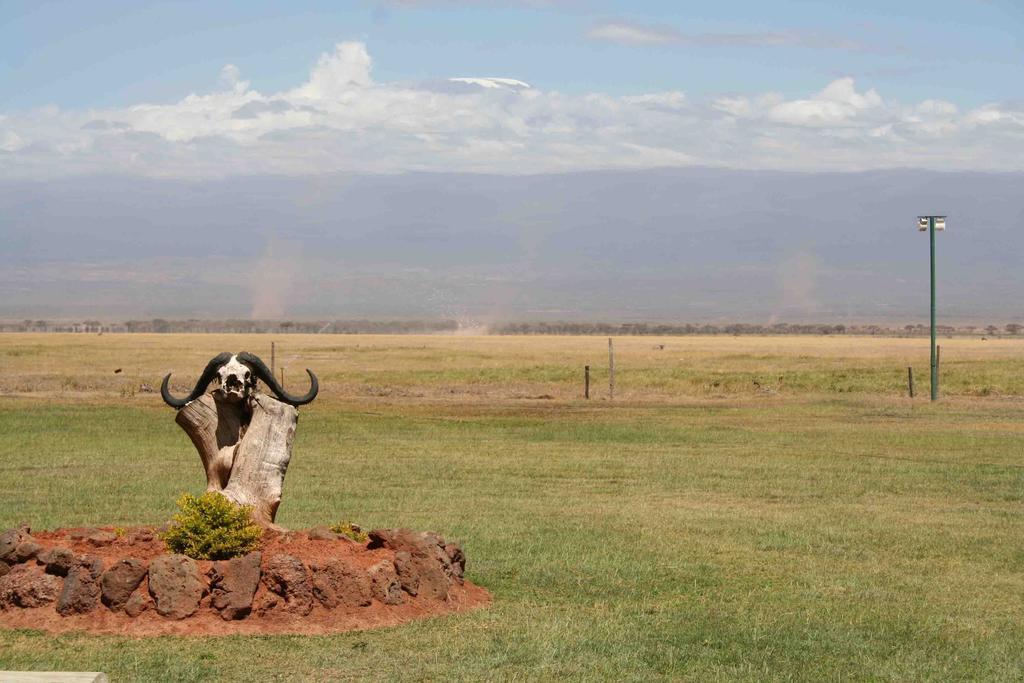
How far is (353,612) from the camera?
37.8ft

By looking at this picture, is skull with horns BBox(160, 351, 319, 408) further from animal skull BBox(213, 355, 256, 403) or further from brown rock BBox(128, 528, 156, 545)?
brown rock BBox(128, 528, 156, 545)

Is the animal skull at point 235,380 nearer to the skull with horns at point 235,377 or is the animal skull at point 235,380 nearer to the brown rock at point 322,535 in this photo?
the skull with horns at point 235,377

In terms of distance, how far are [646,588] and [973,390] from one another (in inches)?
1482

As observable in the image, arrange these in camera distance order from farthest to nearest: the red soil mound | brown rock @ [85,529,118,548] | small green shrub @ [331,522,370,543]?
small green shrub @ [331,522,370,543] < brown rock @ [85,529,118,548] < the red soil mound

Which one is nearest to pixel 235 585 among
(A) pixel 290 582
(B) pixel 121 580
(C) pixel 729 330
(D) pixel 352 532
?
(A) pixel 290 582

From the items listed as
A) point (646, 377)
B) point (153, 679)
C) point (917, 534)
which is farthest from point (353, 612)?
point (646, 377)

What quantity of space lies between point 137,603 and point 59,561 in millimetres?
735

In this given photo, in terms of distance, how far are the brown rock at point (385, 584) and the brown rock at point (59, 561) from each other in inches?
89.7

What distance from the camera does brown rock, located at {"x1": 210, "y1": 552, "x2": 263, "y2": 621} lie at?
11258mm

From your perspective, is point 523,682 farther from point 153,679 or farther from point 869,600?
point 869,600

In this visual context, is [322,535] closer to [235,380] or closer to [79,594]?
[235,380]

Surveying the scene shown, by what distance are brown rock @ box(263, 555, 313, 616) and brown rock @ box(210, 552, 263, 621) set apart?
0.11 metres

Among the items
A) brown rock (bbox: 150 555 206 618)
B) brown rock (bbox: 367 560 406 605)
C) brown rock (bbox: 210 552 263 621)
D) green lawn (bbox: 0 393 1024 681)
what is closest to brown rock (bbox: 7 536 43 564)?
green lawn (bbox: 0 393 1024 681)

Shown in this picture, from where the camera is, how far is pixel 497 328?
191 meters
